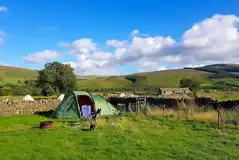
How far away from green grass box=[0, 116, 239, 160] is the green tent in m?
7.98

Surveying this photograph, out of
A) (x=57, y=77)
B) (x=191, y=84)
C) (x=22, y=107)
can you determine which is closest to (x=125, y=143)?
(x=22, y=107)

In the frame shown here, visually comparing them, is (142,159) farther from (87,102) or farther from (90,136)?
(87,102)

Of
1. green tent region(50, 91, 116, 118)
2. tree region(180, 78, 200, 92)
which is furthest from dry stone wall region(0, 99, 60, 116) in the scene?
tree region(180, 78, 200, 92)

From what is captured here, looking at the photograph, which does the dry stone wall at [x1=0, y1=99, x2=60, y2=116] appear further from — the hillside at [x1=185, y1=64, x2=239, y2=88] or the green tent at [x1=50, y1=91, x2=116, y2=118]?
the hillside at [x1=185, y1=64, x2=239, y2=88]

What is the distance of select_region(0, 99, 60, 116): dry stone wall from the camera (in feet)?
82.3

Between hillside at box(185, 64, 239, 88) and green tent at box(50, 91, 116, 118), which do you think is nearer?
green tent at box(50, 91, 116, 118)

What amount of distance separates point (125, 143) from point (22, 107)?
18365 millimetres

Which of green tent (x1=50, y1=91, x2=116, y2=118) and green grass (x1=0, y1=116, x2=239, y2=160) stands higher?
green tent (x1=50, y1=91, x2=116, y2=118)

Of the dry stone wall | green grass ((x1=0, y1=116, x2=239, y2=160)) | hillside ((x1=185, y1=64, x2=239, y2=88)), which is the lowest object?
green grass ((x1=0, y1=116, x2=239, y2=160))

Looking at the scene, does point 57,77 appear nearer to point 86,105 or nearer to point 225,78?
point 86,105

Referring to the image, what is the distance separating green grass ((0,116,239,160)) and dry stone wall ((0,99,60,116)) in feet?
43.4

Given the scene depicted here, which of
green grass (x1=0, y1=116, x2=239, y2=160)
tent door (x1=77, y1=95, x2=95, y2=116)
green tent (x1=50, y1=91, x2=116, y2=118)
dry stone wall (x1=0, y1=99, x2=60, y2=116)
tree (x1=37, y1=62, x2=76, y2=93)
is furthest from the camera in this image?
tree (x1=37, y1=62, x2=76, y2=93)

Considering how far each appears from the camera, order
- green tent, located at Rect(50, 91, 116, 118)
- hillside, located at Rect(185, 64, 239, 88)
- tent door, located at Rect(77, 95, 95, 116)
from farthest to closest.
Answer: hillside, located at Rect(185, 64, 239, 88) → tent door, located at Rect(77, 95, 95, 116) → green tent, located at Rect(50, 91, 116, 118)

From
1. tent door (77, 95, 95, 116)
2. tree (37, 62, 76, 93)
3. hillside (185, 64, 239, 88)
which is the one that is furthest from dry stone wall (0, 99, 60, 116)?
hillside (185, 64, 239, 88)
